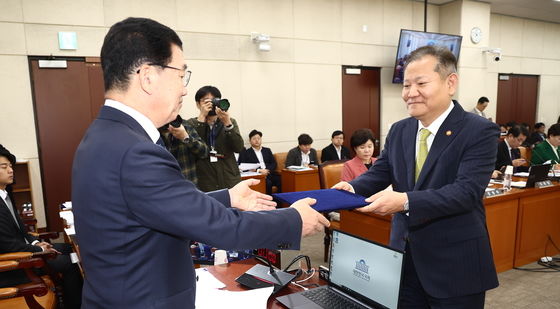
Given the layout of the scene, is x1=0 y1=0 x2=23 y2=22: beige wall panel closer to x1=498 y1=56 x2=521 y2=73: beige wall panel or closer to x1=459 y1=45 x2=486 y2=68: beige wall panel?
x1=459 y1=45 x2=486 y2=68: beige wall panel

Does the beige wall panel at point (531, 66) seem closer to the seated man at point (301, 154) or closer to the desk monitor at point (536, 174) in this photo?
the seated man at point (301, 154)

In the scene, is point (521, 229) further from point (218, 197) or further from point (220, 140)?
point (218, 197)

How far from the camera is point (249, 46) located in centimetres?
616

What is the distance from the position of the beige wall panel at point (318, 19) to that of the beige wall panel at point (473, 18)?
2.87 meters

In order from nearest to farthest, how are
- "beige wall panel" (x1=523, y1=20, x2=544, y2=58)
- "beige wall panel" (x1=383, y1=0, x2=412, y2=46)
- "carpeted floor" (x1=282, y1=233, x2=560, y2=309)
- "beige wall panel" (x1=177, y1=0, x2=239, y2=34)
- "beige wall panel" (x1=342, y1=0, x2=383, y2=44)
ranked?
"carpeted floor" (x1=282, y1=233, x2=560, y2=309)
"beige wall panel" (x1=177, y1=0, x2=239, y2=34)
"beige wall panel" (x1=342, y1=0, x2=383, y2=44)
"beige wall panel" (x1=383, y1=0, x2=412, y2=46)
"beige wall panel" (x1=523, y1=20, x2=544, y2=58)

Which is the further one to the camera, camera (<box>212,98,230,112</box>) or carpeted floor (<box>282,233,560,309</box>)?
camera (<box>212,98,230,112</box>)

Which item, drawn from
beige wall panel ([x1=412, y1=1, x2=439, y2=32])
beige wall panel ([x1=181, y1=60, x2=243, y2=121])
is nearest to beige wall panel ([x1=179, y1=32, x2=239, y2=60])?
beige wall panel ([x1=181, y1=60, x2=243, y2=121])

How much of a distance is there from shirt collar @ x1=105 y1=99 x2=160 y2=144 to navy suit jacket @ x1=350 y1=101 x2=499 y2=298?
3.14 feet

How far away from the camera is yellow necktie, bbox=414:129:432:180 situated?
1.57 metres

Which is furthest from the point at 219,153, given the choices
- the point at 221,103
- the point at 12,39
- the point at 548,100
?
the point at 548,100

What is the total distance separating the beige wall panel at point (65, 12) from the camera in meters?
4.73

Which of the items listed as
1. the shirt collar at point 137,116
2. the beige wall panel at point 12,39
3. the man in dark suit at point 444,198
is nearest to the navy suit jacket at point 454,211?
the man in dark suit at point 444,198

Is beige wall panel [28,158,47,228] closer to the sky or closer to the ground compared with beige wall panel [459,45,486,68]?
closer to the ground

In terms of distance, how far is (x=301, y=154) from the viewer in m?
5.98
